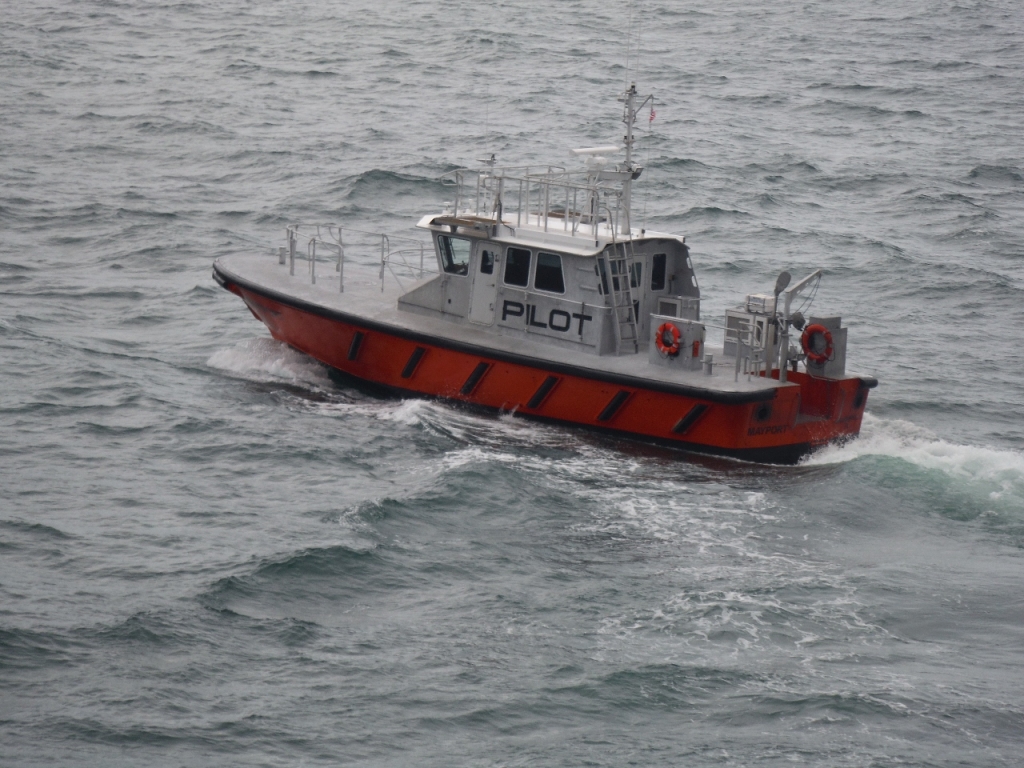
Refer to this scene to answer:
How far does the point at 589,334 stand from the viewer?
16016mm

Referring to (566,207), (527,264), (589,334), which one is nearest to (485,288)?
(527,264)

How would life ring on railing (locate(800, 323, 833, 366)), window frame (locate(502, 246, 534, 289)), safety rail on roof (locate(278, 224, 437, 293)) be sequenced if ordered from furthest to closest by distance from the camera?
safety rail on roof (locate(278, 224, 437, 293)) → window frame (locate(502, 246, 534, 289)) → life ring on railing (locate(800, 323, 833, 366))

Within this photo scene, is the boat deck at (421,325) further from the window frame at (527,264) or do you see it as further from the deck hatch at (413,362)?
the window frame at (527,264)

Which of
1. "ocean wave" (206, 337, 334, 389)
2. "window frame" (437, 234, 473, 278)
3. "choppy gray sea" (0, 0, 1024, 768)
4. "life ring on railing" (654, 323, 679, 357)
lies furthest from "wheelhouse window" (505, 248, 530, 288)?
"ocean wave" (206, 337, 334, 389)

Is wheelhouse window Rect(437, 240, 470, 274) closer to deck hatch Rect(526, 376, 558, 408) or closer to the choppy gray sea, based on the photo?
the choppy gray sea

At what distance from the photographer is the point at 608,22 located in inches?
1763

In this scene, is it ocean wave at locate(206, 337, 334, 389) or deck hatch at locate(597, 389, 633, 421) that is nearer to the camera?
deck hatch at locate(597, 389, 633, 421)

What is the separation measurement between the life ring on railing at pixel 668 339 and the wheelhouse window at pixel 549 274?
4.58ft

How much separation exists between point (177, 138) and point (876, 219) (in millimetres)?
15057

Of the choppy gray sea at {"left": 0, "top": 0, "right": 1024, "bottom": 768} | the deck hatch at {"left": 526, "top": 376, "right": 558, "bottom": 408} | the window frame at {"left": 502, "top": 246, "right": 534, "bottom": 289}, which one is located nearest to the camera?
the choppy gray sea at {"left": 0, "top": 0, "right": 1024, "bottom": 768}

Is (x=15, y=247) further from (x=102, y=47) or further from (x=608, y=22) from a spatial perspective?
(x=608, y=22)

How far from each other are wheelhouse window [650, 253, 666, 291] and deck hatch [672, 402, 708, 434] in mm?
2102

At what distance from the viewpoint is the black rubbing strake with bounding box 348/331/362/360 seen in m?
16.9

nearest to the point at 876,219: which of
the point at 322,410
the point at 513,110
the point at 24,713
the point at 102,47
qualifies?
the point at 513,110
